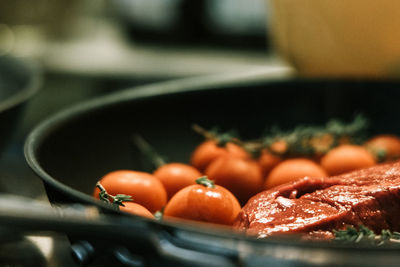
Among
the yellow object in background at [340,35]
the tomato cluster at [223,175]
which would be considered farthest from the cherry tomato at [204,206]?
the yellow object in background at [340,35]

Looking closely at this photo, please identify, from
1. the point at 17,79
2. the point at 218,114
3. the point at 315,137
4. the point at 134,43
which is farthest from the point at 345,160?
the point at 134,43

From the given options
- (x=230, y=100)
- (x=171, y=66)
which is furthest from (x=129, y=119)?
(x=171, y=66)

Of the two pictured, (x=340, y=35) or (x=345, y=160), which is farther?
(x=340, y=35)

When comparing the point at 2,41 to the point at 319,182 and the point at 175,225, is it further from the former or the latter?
the point at 175,225

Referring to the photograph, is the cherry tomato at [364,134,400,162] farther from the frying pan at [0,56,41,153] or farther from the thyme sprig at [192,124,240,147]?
the frying pan at [0,56,41,153]

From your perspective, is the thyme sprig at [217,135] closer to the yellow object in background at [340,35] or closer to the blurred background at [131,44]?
the yellow object in background at [340,35]

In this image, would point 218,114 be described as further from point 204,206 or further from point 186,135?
point 204,206
